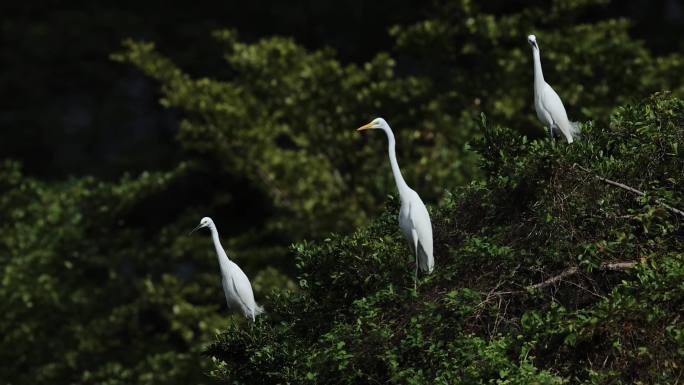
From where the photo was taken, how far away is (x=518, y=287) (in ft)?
19.1

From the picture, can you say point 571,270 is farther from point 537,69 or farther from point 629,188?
point 537,69

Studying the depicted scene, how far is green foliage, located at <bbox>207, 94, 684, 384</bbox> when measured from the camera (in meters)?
5.43

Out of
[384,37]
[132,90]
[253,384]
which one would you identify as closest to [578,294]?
[253,384]

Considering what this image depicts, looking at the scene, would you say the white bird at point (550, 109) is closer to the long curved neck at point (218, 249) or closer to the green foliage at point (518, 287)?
the green foliage at point (518, 287)

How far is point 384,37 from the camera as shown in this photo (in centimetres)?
1703

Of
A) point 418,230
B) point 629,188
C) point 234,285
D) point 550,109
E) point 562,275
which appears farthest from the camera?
point 234,285

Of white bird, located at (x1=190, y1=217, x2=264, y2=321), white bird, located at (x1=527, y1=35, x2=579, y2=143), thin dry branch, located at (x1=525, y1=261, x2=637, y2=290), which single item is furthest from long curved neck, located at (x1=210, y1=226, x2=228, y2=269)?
thin dry branch, located at (x1=525, y1=261, x2=637, y2=290)

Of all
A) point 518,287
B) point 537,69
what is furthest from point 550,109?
point 518,287

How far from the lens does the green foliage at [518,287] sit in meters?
5.43

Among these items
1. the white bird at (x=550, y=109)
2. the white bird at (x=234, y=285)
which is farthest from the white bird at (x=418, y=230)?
the white bird at (x=234, y=285)

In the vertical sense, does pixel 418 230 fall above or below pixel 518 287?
above

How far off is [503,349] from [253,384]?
1378 millimetres

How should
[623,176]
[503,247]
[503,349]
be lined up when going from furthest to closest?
[623,176] → [503,247] → [503,349]

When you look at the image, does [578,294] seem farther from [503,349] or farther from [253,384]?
[253,384]
